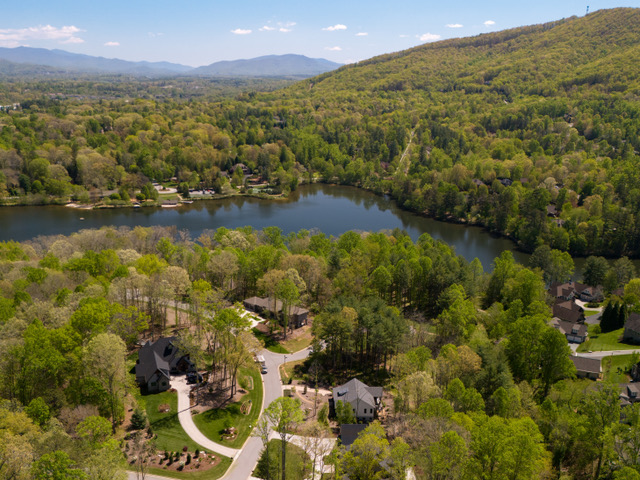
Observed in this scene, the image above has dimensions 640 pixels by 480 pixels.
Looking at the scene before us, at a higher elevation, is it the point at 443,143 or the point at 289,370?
the point at 443,143

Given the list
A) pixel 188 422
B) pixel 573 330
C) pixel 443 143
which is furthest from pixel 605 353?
pixel 443 143

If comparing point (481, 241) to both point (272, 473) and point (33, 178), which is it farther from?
point (33, 178)

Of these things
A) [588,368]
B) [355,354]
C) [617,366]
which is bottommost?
[355,354]

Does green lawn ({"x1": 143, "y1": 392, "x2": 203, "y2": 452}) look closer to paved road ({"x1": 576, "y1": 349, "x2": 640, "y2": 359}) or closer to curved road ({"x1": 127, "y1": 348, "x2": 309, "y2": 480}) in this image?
curved road ({"x1": 127, "y1": 348, "x2": 309, "y2": 480})

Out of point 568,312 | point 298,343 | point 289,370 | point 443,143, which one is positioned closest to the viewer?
point 289,370

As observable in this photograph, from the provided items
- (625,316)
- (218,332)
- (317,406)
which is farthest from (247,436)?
(625,316)

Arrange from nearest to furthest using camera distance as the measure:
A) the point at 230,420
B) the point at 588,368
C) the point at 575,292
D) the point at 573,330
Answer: the point at 230,420 < the point at 588,368 < the point at 573,330 < the point at 575,292

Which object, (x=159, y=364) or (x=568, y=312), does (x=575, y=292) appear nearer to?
(x=568, y=312)

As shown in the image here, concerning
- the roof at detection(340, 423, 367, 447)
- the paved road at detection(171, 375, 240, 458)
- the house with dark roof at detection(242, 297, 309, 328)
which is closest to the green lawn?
the paved road at detection(171, 375, 240, 458)
